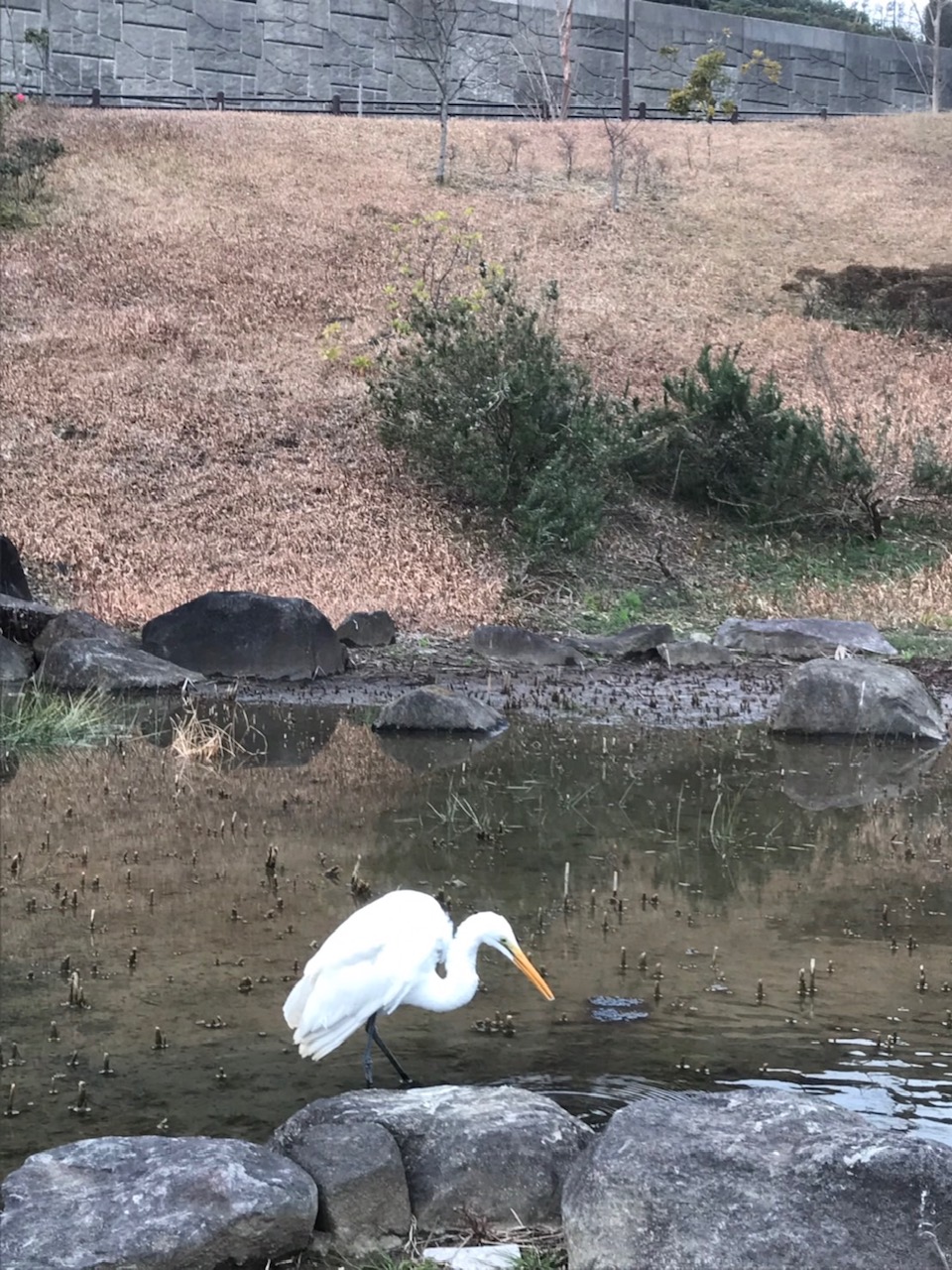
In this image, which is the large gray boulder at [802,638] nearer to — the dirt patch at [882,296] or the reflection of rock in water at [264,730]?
the reflection of rock in water at [264,730]

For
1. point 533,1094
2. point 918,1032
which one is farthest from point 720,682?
point 533,1094

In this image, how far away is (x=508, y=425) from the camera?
69.1 feet

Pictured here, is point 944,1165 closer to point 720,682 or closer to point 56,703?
point 56,703

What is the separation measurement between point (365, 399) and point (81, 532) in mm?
6525

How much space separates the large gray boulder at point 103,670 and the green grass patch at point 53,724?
104 cm

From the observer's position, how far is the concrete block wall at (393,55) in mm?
44281

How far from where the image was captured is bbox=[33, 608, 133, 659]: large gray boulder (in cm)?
1484

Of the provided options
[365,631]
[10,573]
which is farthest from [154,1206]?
[10,573]

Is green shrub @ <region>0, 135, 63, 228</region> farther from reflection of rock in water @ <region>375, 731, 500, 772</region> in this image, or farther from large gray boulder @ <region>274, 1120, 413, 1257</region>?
large gray boulder @ <region>274, 1120, 413, 1257</region>

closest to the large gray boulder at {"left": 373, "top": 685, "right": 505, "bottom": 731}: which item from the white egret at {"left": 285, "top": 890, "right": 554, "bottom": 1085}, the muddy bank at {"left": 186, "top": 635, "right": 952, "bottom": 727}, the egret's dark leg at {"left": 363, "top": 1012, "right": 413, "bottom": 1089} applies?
the muddy bank at {"left": 186, "top": 635, "right": 952, "bottom": 727}

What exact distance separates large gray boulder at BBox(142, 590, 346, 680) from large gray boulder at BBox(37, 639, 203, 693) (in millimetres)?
653

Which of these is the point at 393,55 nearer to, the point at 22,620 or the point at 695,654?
the point at 695,654

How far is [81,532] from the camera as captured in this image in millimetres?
20109

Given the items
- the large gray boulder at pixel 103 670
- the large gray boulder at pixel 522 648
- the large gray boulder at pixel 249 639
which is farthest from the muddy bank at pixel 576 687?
the large gray boulder at pixel 103 670
